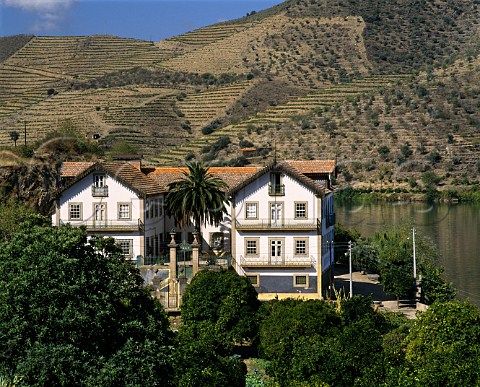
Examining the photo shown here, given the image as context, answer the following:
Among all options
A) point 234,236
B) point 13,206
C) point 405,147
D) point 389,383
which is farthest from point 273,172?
point 405,147

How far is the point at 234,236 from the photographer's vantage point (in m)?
45.2

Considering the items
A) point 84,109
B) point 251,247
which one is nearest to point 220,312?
point 251,247

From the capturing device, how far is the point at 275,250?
45.1m

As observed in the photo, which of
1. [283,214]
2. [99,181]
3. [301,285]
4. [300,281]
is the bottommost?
[301,285]

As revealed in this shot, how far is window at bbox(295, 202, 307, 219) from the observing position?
1774 inches

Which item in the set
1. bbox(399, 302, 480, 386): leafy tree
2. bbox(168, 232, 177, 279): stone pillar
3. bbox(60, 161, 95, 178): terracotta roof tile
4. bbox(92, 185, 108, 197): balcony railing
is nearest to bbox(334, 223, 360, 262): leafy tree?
bbox(60, 161, 95, 178): terracotta roof tile

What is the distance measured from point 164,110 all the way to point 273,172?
407 ft

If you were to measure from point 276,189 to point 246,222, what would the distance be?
77.7 inches

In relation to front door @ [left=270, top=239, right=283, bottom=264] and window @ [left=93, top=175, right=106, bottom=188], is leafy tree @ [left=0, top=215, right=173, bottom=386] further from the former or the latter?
window @ [left=93, top=175, right=106, bottom=188]

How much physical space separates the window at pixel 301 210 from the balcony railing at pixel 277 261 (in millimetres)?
1813

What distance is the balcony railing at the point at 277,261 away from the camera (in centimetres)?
4462

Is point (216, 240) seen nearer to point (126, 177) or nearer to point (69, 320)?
point (126, 177)

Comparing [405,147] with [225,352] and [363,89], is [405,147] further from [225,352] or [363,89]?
[225,352]

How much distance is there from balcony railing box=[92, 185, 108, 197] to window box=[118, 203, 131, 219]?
0.87 meters
